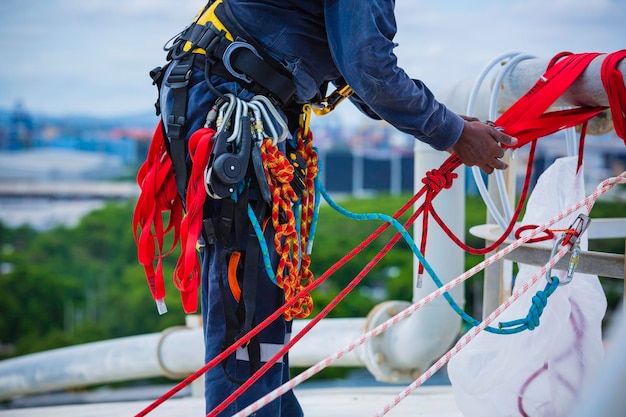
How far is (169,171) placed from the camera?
1.55 meters

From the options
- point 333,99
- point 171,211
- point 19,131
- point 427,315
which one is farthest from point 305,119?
point 19,131

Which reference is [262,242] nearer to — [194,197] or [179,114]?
[194,197]

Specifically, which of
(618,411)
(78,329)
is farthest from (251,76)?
(78,329)

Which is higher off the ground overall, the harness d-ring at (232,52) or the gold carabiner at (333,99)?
the harness d-ring at (232,52)

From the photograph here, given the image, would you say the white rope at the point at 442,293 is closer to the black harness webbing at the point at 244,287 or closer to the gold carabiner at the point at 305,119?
the black harness webbing at the point at 244,287

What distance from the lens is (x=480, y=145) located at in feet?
4.93

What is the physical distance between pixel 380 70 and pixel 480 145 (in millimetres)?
289

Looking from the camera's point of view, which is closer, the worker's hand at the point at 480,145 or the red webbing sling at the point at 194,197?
the red webbing sling at the point at 194,197

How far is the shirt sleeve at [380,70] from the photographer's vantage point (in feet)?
4.33

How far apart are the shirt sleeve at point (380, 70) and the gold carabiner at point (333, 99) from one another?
0.20m

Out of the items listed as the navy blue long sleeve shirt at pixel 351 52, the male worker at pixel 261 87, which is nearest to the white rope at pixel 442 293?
the male worker at pixel 261 87

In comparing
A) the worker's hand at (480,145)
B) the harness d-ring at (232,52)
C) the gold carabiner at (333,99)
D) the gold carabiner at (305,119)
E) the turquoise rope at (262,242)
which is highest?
the harness d-ring at (232,52)

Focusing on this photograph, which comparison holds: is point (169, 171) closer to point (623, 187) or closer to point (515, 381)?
point (515, 381)

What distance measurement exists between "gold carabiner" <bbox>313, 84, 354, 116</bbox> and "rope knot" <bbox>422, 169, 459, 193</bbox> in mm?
247
